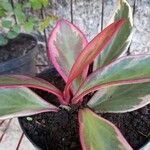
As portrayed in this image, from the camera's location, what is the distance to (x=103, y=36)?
54 centimetres

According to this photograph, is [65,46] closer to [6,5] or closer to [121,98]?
[121,98]

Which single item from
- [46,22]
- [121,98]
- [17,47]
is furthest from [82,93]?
[17,47]

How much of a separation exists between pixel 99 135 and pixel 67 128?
0.35 ft

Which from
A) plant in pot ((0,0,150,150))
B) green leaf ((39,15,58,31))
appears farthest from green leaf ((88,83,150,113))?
green leaf ((39,15,58,31))

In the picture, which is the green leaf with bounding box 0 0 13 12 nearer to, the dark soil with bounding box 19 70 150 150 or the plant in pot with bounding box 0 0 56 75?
the plant in pot with bounding box 0 0 56 75

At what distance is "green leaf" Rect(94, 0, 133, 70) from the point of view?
639mm

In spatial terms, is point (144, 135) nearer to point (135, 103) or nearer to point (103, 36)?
point (135, 103)

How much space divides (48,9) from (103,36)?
0.60 m

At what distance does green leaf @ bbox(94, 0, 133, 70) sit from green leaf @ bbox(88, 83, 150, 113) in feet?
0.23

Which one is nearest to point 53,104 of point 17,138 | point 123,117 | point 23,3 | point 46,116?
point 46,116

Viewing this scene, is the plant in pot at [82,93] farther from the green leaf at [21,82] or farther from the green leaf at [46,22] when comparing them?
the green leaf at [46,22]

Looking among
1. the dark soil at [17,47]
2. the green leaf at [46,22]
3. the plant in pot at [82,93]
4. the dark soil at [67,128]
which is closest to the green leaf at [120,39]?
the plant in pot at [82,93]

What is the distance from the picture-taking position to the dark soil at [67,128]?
624mm

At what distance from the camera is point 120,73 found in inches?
21.8
